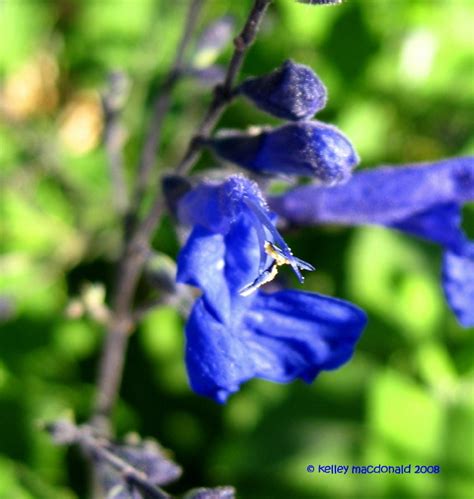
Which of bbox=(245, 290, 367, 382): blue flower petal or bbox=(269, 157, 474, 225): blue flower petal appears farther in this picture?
bbox=(269, 157, 474, 225): blue flower petal

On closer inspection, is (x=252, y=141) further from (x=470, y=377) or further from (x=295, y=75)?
(x=470, y=377)

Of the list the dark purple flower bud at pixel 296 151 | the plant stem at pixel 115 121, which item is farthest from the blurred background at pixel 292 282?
the dark purple flower bud at pixel 296 151

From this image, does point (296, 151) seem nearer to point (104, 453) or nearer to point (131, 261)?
point (131, 261)

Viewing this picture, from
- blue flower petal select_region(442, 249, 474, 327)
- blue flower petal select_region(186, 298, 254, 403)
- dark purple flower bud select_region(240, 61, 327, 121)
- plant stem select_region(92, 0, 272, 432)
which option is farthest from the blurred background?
blue flower petal select_region(186, 298, 254, 403)

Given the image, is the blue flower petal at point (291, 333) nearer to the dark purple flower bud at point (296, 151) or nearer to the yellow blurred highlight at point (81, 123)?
the dark purple flower bud at point (296, 151)

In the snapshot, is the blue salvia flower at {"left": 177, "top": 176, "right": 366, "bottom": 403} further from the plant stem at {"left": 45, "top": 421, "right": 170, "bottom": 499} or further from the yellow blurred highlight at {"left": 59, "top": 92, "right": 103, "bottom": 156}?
the yellow blurred highlight at {"left": 59, "top": 92, "right": 103, "bottom": 156}

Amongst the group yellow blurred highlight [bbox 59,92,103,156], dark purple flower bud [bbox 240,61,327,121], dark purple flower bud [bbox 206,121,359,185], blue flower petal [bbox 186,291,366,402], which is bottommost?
yellow blurred highlight [bbox 59,92,103,156]

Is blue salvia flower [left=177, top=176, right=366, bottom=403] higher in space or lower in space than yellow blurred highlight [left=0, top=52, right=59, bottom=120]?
higher
